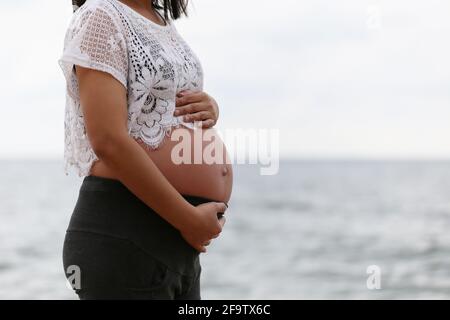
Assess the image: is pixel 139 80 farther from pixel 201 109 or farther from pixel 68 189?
pixel 68 189

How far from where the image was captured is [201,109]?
145 cm

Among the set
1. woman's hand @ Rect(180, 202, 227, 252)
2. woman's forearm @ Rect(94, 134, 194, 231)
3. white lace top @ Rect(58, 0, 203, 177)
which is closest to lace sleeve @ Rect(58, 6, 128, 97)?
white lace top @ Rect(58, 0, 203, 177)

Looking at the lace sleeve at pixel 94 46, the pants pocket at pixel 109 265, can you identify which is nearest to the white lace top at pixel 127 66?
the lace sleeve at pixel 94 46

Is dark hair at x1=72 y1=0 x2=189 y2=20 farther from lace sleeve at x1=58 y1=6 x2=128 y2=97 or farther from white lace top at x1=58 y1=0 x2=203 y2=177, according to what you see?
lace sleeve at x1=58 y1=6 x2=128 y2=97

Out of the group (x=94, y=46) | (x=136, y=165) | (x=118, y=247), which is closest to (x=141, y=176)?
(x=136, y=165)

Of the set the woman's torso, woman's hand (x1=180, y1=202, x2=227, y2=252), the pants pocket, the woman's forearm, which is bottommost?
the pants pocket

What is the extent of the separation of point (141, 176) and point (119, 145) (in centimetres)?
7

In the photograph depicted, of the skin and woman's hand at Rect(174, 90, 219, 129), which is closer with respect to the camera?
the skin

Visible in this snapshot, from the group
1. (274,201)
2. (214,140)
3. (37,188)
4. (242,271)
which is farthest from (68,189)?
(214,140)

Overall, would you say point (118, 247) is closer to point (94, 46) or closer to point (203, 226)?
point (203, 226)

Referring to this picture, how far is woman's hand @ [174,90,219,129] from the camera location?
140 cm

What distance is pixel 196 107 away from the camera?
4.70ft

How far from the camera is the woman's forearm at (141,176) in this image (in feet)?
3.93
